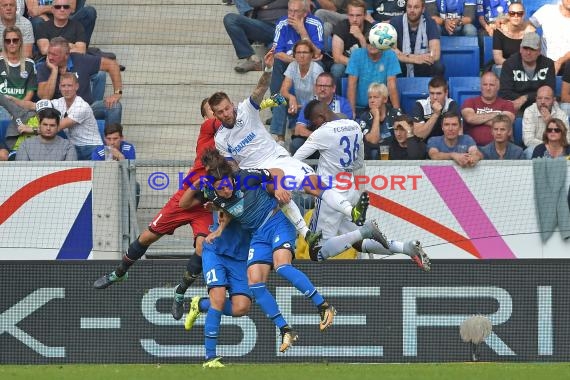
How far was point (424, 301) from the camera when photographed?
15.3 meters

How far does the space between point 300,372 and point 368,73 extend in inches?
213

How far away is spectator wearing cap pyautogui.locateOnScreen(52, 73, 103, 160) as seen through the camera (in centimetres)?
1723

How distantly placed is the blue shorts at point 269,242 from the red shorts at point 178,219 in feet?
2.83

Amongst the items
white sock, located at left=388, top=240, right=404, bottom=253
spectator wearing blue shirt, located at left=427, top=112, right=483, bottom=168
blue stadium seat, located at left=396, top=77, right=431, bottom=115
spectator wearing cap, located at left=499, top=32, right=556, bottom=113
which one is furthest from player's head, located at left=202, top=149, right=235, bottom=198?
spectator wearing cap, located at left=499, top=32, right=556, bottom=113

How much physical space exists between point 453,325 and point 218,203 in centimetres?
299

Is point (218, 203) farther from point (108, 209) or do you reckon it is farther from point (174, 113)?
point (174, 113)

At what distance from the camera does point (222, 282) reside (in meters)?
14.2

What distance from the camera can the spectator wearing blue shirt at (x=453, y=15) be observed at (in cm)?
1945

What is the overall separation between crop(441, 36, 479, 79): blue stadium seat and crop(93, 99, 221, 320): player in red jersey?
16.3 feet

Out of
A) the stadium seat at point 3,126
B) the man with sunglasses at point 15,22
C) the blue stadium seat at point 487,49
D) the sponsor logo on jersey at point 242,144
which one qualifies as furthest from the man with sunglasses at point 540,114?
the man with sunglasses at point 15,22

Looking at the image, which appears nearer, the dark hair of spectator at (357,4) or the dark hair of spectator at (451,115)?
the dark hair of spectator at (451,115)

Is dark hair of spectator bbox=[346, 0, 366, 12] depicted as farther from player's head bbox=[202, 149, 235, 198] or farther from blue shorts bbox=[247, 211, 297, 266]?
player's head bbox=[202, 149, 235, 198]

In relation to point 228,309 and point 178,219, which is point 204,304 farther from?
point 178,219

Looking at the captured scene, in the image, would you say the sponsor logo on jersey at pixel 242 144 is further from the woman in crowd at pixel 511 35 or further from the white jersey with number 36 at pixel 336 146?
the woman in crowd at pixel 511 35
